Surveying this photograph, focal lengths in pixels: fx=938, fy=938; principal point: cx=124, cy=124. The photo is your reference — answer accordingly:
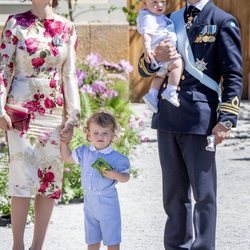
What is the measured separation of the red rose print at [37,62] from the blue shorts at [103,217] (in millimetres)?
863

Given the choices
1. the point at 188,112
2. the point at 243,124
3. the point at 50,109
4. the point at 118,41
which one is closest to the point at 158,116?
the point at 188,112

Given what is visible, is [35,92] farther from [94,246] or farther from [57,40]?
[94,246]

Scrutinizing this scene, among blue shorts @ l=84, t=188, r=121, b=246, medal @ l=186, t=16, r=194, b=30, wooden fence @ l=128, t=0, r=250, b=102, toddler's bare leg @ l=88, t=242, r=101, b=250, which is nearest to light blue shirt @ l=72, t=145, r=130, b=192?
blue shorts @ l=84, t=188, r=121, b=246

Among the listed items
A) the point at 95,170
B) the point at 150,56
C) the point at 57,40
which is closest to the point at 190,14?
the point at 150,56

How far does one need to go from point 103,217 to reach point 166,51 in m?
1.10

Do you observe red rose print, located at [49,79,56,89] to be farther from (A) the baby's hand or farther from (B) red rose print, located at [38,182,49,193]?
(A) the baby's hand

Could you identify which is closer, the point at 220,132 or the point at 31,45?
the point at 220,132

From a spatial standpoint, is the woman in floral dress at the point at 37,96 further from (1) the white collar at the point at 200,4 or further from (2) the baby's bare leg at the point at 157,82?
(1) the white collar at the point at 200,4

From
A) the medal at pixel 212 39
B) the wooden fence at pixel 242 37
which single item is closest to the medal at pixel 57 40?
the medal at pixel 212 39

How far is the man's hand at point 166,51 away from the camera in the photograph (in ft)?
17.2

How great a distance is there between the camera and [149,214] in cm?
757

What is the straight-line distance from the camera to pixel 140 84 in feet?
47.0

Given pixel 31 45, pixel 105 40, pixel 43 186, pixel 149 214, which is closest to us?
pixel 31 45

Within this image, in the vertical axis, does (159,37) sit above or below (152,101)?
above
